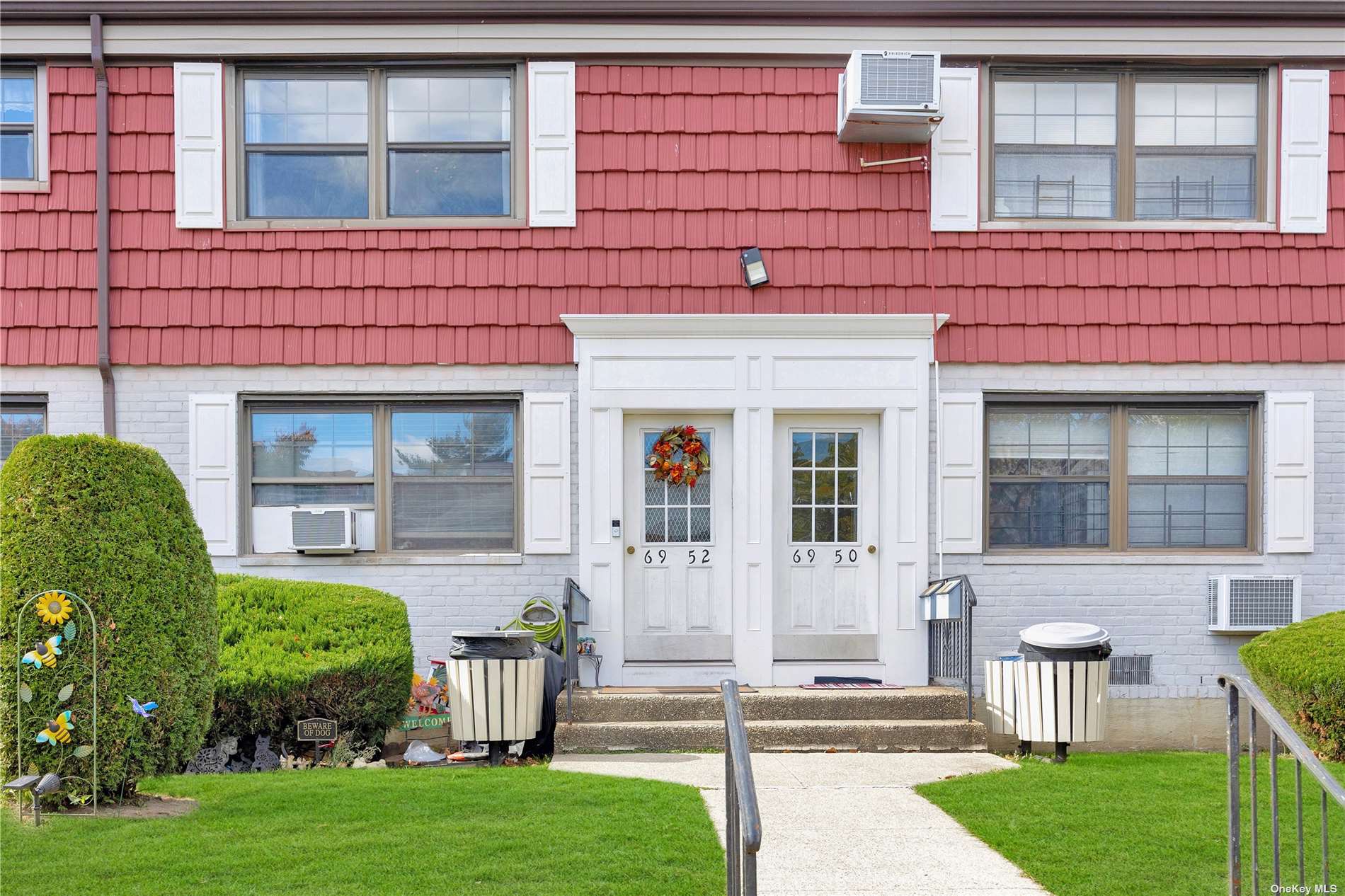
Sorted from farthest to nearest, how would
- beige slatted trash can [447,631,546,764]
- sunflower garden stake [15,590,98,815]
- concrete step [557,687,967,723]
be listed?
concrete step [557,687,967,723]
beige slatted trash can [447,631,546,764]
sunflower garden stake [15,590,98,815]

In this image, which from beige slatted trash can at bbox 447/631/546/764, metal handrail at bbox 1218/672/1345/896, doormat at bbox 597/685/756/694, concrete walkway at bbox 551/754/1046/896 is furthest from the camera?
doormat at bbox 597/685/756/694

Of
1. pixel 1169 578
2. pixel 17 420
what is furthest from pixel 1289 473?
pixel 17 420

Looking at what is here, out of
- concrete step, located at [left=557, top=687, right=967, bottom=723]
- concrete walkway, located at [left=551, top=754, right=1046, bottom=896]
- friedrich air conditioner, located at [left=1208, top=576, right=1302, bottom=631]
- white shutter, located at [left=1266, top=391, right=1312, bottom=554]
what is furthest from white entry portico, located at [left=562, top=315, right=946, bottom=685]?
white shutter, located at [left=1266, top=391, right=1312, bottom=554]

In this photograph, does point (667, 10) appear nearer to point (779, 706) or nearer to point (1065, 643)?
point (779, 706)

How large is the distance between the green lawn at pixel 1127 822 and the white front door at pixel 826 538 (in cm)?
178

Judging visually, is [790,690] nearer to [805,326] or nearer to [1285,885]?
[805,326]

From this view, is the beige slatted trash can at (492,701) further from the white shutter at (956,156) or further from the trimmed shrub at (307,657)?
the white shutter at (956,156)

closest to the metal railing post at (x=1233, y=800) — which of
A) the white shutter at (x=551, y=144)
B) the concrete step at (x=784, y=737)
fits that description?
the concrete step at (x=784, y=737)

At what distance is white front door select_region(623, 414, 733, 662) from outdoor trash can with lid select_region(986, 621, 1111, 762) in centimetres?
210

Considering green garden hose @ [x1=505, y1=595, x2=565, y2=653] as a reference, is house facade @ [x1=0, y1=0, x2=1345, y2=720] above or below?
above

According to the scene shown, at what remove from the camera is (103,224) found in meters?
8.86

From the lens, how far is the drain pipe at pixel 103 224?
8812mm

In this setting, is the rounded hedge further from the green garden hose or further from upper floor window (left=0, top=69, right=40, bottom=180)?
upper floor window (left=0, top=69, right=40, bottom=180)

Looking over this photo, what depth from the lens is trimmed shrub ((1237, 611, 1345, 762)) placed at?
7.35 meters
